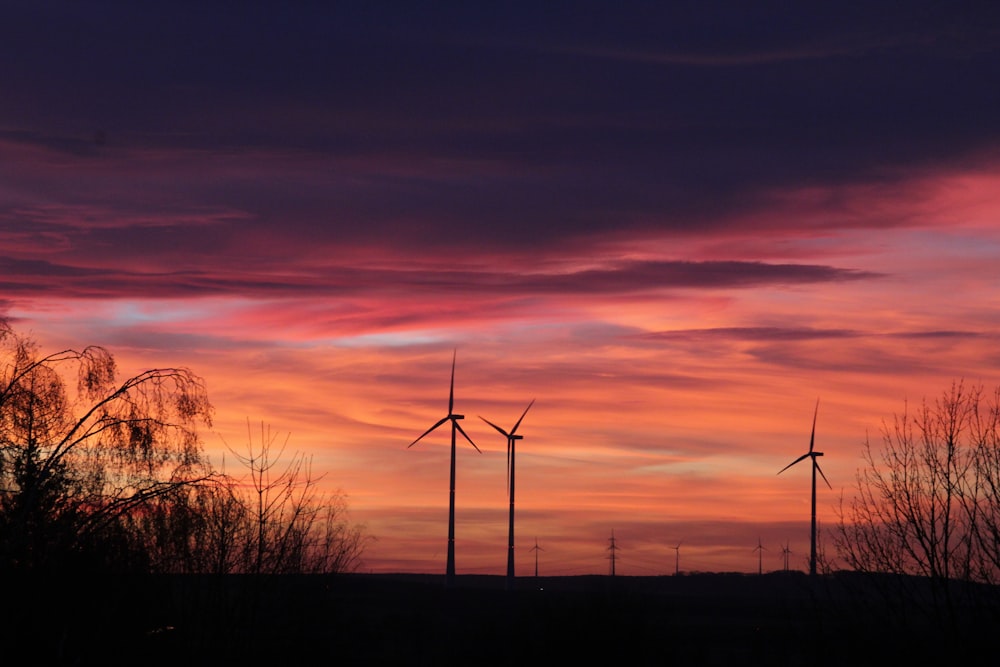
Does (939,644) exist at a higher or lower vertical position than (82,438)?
lower

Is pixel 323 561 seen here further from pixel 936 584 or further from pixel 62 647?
pixel 936 584

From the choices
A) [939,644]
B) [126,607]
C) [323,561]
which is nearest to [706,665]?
[323,561]

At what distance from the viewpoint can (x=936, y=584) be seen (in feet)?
122

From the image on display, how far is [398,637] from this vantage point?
127 meters

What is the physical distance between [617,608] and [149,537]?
4646 cm

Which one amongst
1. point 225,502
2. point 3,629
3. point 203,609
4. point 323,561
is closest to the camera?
point 3,629

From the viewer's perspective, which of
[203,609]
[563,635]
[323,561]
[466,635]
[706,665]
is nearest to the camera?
[203,609]

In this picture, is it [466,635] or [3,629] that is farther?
[466,635]

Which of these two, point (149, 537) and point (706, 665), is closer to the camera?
point (149, 537)

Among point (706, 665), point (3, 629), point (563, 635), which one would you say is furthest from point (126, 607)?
point (706, 665)

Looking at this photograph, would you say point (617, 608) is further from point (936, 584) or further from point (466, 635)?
point (936, 584)

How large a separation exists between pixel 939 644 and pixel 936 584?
14.9 ft

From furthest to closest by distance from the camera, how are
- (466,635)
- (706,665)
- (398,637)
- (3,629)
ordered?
(398,637), (466,635), (706,665), (3,629)

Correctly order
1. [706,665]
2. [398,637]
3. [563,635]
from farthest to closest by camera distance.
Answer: [398,637]
[706,665]
[563,635]
